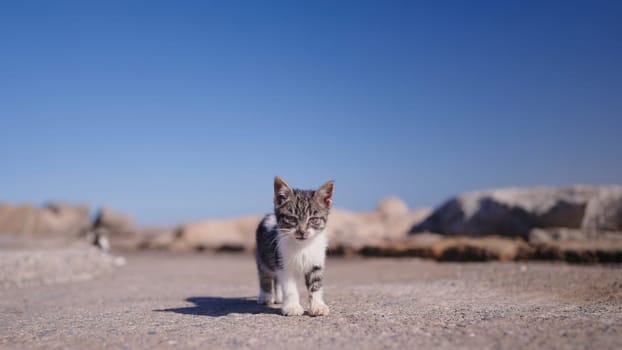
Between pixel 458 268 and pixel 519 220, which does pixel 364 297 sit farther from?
pixel 519 220

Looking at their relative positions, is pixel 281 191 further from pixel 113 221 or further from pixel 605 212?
pixel 113 221

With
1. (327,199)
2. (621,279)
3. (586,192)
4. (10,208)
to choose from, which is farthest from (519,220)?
(10,208)

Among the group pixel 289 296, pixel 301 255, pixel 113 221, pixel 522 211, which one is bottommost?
pixel 289 296

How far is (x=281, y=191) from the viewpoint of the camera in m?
5.59

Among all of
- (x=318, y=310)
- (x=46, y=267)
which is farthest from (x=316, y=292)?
(x=46, y=267)

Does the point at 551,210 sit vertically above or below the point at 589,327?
above

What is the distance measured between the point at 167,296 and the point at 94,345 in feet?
12.1

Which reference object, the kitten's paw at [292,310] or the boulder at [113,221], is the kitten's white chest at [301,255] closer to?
the kitten's paw at [292,310]

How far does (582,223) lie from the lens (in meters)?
11.9

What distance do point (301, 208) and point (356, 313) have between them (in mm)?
1268

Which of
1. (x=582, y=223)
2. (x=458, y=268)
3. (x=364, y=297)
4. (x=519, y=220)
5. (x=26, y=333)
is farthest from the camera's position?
(x=519, y=220)

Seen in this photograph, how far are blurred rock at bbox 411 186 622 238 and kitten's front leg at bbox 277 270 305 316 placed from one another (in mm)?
9333

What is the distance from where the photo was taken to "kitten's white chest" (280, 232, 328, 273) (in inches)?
212

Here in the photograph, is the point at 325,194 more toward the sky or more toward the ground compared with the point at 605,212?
more toward the sky
